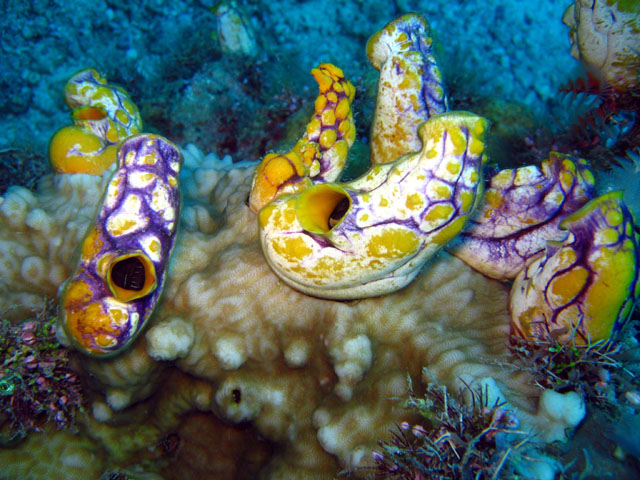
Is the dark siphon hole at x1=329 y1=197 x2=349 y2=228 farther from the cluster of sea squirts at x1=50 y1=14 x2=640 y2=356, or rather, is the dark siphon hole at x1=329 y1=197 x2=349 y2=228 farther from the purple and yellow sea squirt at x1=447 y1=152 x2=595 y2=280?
the purple and yellow sea squirt at x1=447 y1=152 x2=595 y2=280

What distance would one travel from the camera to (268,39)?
604cm

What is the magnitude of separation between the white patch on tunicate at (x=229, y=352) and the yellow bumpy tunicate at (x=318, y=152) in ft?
2.70

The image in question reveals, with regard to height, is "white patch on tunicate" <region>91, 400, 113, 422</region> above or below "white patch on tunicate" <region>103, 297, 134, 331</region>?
below

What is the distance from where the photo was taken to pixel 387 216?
1.72m

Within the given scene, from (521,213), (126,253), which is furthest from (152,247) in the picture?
(521,213)

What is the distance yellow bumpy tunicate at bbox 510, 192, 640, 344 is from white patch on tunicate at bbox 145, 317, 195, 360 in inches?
71.8

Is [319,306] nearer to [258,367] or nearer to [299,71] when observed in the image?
[258,367]

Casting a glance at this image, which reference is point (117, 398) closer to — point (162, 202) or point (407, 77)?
point (162, 202)

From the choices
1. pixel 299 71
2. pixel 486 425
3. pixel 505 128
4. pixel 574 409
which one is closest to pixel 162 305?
pixel 486 425

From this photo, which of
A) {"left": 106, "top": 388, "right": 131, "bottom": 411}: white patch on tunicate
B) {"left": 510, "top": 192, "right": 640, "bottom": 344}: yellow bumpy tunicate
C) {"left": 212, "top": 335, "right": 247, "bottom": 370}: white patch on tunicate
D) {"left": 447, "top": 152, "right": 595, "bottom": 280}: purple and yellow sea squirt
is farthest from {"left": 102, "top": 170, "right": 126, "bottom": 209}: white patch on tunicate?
{"left": 510, "top": 192, "right": 640, "bottom": 344}: yellow bumpy tunicate

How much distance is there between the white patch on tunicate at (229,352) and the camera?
207 cm

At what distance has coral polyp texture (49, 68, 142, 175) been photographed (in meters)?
2.68

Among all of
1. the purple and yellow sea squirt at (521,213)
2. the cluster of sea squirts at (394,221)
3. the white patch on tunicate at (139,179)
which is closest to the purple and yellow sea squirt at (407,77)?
the cluster of sea squirts at (394,221)

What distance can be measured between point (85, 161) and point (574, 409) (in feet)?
10.6
